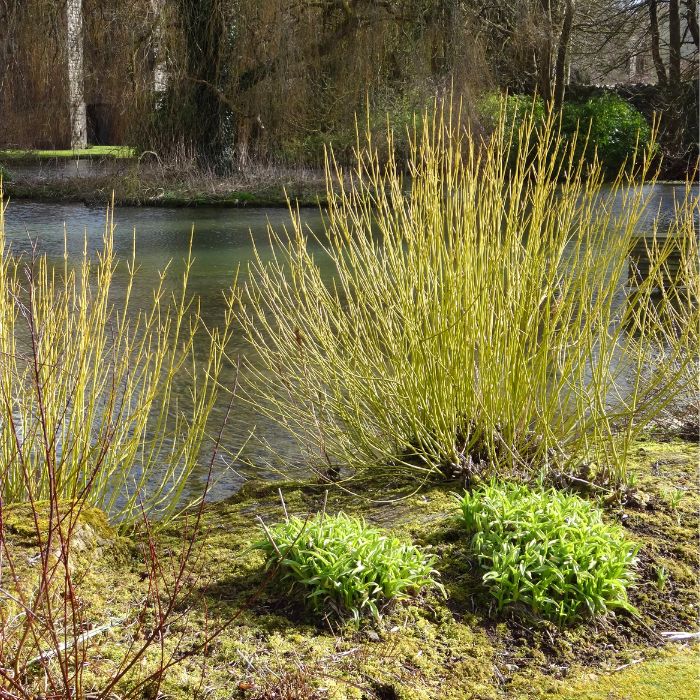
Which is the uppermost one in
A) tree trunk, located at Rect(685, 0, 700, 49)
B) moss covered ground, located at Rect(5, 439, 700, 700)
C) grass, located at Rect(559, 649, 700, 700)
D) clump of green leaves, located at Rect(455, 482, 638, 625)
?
tree trunk, located at Rect(685, 0, 700, 49)

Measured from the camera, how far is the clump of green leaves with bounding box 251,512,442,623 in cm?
222

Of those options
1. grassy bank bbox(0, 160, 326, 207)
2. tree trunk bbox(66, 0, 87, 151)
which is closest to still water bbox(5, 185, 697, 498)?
grassy bank bbox(0, 160, 326, 207)

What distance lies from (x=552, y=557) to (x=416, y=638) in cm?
49

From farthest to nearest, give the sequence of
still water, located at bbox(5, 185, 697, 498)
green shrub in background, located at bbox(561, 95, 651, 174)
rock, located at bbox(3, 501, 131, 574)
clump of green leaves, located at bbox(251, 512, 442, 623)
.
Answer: green shrub in background, located at bbox(561, 95, 651, 174) → still water, located at bbox(5, 185, 697, 498) → rock, located at bbox(3, 501, 131, 574) → clump of green leaves, located at bbox(251, 512, 442, 623)

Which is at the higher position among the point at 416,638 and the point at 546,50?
the point at 546,50

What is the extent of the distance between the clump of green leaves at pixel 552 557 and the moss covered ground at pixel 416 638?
63 millimetres

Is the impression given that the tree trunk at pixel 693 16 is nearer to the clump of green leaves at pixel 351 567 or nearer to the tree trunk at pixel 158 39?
the tree trunk at pixel 158 39

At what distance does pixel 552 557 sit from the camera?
7.81ft

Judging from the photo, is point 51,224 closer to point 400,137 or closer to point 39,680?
point 400,137

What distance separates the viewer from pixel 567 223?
3018mm

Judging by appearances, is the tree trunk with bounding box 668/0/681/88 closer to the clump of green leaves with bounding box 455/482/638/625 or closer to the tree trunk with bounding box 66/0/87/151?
the tree trunk with bounding box 66/0/87/151

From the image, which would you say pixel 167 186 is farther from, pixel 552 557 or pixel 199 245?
pixel 552 557

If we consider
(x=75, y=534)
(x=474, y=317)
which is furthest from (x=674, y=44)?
(x=75, y=534)

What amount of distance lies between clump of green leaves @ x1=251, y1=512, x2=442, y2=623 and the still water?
4.82 ft
